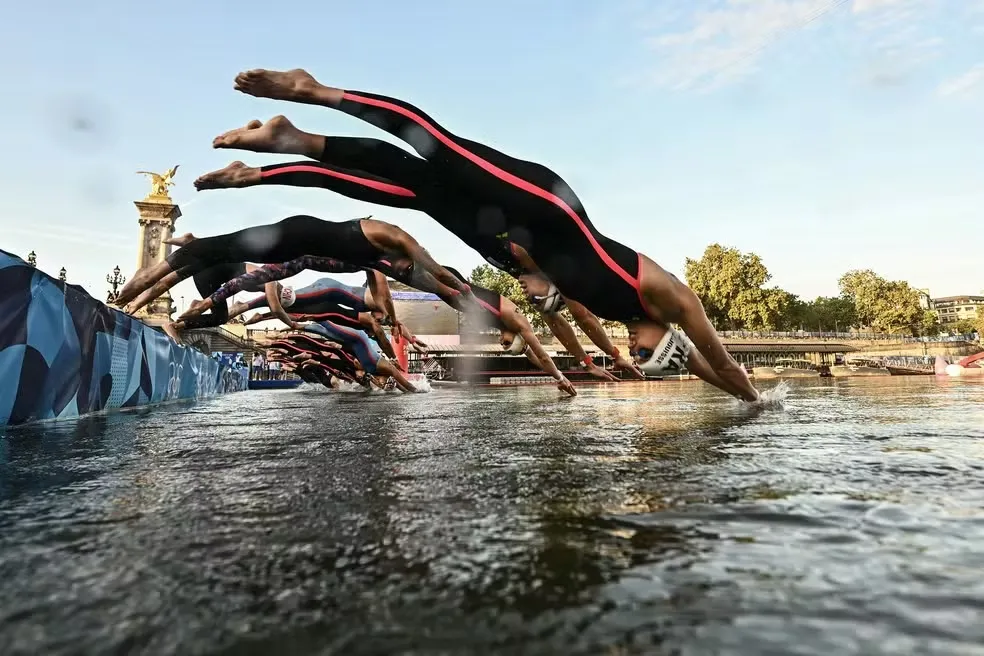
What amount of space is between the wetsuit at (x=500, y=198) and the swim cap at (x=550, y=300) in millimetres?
564

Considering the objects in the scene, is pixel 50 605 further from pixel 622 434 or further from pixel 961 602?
pixel 622 434

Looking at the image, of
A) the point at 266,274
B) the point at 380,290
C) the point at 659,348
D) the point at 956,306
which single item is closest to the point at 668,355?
the point at 659,348

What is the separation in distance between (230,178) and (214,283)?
529 cm

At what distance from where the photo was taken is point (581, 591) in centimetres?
87

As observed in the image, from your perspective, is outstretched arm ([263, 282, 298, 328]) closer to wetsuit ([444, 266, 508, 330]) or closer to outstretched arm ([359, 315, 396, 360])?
outstretched arm ([359, 315, 396, 360])

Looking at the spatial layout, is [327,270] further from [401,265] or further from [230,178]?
[230,178]

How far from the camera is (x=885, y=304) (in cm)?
6900

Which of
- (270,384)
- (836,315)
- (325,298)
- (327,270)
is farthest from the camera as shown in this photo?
(836,315)

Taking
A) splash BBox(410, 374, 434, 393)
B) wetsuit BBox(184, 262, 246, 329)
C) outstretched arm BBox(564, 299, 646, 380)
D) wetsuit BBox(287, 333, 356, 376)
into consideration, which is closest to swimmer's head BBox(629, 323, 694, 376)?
outstretched arm BBox(564, 299, 646, 380)

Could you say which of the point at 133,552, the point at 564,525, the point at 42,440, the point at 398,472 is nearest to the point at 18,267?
the point at 42,440

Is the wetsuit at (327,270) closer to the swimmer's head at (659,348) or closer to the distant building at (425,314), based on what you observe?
the swimmer's head at (659,348)

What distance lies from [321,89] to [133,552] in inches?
136

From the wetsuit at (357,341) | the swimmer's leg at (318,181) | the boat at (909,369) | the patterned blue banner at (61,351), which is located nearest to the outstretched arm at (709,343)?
the swimmer's leg at (318,181)

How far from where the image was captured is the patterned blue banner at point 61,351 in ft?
14.8
